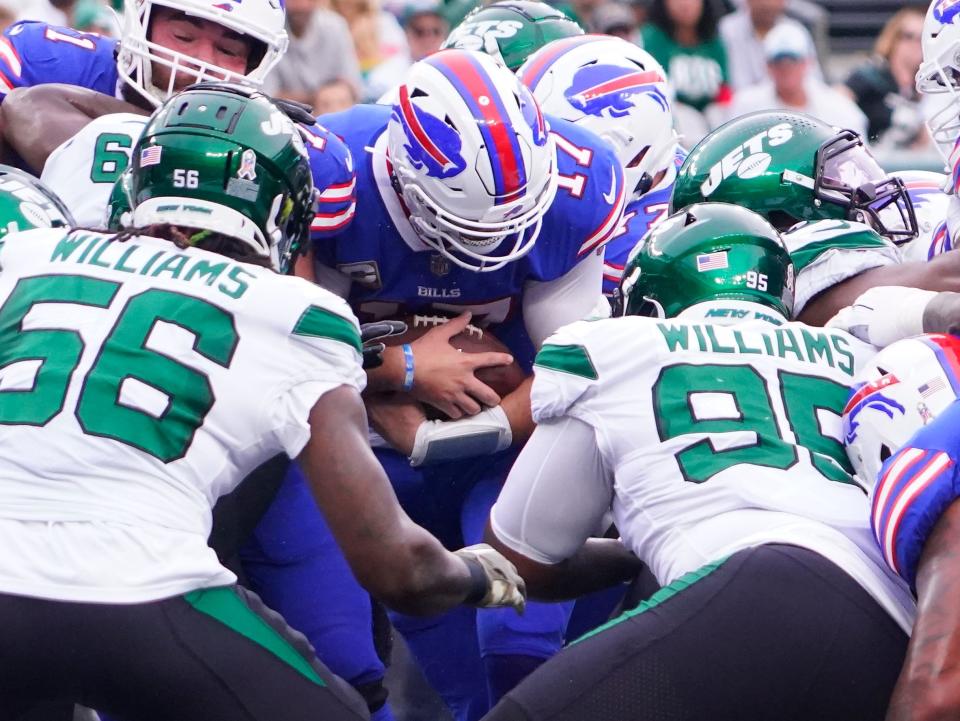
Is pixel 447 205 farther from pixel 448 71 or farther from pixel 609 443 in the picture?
pixel 609 443

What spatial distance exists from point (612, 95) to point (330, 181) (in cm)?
141

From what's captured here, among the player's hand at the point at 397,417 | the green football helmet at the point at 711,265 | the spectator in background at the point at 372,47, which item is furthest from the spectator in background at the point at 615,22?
the green football helmet at the point at 711,265

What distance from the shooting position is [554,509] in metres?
3.01

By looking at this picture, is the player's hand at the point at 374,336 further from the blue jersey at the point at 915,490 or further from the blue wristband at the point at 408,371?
the blue jersey at the point at 915,490

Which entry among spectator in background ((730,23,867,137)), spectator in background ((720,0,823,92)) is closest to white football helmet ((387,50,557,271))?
spectator in background ((730,23,867,137))

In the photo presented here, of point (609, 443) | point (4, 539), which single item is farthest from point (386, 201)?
point (4, 539)

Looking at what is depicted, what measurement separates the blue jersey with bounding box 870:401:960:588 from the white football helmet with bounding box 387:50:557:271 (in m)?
1.29

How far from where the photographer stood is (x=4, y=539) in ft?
8.20

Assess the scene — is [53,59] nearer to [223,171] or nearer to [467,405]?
[467,405]

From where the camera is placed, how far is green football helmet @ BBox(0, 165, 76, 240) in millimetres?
3135

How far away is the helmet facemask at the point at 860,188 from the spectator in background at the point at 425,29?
4913 mm

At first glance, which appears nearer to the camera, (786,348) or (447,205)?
(786,348)

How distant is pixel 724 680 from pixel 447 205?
55.8 inches

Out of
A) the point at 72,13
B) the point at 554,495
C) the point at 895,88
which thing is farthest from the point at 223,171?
the point at 895,88
